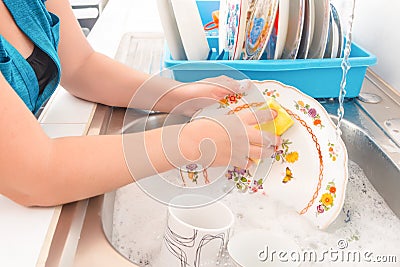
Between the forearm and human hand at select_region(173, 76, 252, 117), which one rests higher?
the forearm

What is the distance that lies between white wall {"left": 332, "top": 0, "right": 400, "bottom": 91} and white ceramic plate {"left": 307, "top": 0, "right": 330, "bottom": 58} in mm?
183

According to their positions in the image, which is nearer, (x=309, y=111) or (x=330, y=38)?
(x=309, y=111)

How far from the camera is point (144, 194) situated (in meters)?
0.83

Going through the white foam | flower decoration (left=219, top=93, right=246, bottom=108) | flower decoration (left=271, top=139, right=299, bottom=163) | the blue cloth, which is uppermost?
the blue cloth

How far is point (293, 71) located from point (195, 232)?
20.9 inches

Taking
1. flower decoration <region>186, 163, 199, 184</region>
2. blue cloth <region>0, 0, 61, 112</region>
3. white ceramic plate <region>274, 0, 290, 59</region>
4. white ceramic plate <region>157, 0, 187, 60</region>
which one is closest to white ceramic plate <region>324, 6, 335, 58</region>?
white ceramic plate <region>274, 0, 290, 59</region>

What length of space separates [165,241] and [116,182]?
0.12 m

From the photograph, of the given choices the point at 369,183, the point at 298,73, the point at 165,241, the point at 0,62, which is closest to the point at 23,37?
the point at 0,62

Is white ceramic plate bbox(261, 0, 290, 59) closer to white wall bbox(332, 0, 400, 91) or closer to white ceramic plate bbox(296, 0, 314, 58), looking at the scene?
white ceramic plate bbox(296, 0, 314, 58)

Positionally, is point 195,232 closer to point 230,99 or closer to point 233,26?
point 230,99

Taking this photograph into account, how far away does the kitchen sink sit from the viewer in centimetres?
62

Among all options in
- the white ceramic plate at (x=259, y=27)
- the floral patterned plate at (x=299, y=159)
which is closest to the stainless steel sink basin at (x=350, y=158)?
the floral patterned plate at (x=299, y=159)

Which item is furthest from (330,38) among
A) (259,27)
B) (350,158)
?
(350,158)

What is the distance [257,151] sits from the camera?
76 cm
